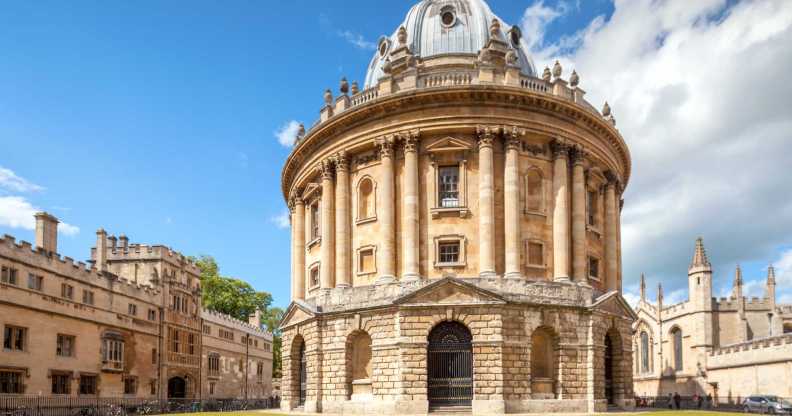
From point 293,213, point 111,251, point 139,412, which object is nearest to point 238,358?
point 111,251

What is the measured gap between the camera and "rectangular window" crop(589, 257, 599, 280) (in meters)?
42.0

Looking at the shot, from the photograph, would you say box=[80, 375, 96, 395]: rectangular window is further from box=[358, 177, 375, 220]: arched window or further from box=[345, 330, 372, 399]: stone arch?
box=[358, 177, 375, 220]: arched window

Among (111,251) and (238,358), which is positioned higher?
(111,251)

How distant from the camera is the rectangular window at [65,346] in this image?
47656mm

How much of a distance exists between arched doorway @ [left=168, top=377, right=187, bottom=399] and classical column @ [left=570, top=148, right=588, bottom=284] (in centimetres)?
3922

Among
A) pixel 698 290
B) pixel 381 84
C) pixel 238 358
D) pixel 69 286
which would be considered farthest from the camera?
pixel 238 358

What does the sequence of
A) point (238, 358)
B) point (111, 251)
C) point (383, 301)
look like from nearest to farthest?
point (383, 301)
point (111, 251)
point (238, 358)

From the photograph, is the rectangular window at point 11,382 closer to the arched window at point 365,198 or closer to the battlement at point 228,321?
the arched window at point 365,198

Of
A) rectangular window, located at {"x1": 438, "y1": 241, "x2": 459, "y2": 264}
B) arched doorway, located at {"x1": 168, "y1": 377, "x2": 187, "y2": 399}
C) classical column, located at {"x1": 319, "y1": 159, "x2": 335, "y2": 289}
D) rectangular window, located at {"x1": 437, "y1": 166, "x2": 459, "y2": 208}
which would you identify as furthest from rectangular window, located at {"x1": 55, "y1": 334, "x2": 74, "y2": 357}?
rectangular window, located at {"x1": 437, "y1": 166, "x2": 459, "y2": 208}

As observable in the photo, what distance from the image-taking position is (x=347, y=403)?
3734 centimetres

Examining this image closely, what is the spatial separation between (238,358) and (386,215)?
44.7 metres

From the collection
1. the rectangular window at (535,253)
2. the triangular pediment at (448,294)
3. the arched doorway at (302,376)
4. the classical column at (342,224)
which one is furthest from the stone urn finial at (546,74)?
the arched doorway at (302,376)

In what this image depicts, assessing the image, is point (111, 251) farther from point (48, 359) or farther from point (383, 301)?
point (383, 301)

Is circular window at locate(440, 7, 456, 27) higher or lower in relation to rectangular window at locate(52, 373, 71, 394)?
higher
